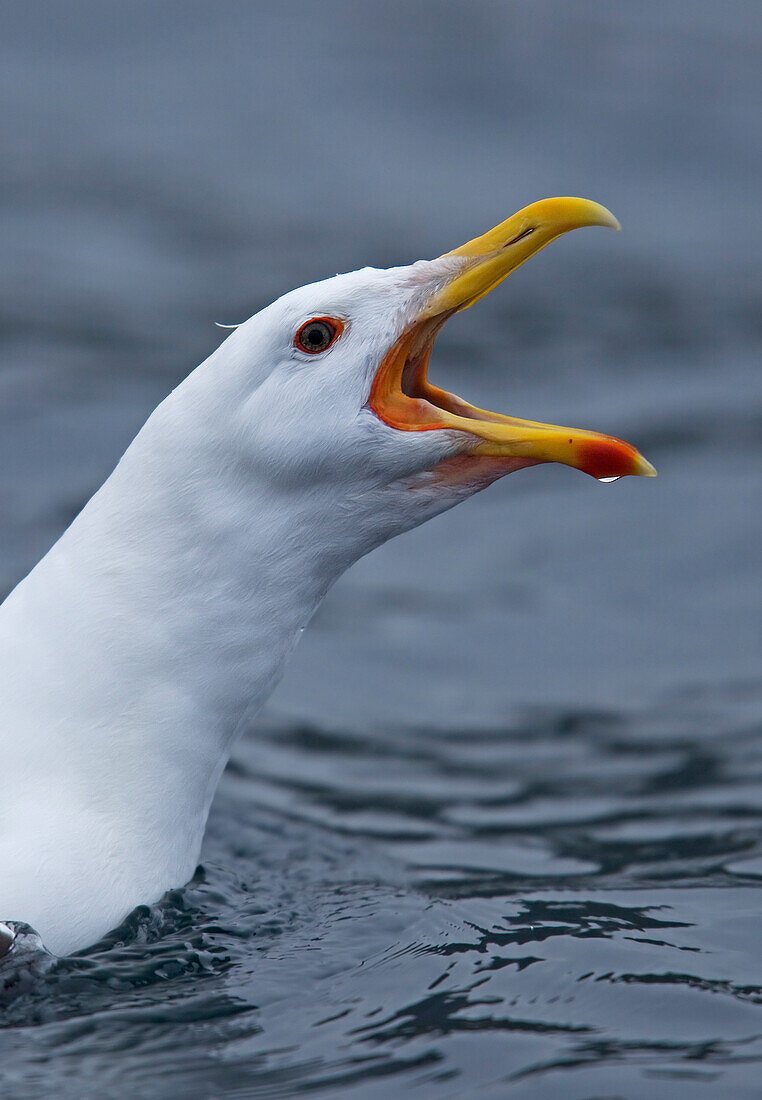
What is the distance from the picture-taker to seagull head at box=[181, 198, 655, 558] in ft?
15.7

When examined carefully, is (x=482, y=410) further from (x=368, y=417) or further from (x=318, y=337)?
(x=318, y=337)

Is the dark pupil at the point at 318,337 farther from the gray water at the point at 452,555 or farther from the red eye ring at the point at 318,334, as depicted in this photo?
the gray water at the point at 452,555

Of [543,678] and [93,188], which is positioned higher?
[93,188]

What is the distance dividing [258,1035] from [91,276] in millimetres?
7952

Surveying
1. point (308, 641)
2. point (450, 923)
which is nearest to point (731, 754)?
point (308, 641)

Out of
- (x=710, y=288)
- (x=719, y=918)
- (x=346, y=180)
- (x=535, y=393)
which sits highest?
(x=346, y=180)

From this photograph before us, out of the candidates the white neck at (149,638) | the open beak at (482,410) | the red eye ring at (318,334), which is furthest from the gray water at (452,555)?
the red eye ring at (318,334)

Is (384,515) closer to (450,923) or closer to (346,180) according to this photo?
(450,923)

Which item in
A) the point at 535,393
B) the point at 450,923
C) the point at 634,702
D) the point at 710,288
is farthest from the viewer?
the point at 710,288

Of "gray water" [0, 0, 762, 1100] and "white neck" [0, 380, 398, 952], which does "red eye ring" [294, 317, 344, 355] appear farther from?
"gray water" [0, 0, 762, 1100]

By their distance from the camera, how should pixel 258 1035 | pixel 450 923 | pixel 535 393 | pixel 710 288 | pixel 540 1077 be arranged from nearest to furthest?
pixel 540 1077 → pixel 258 1035 → pixel 450 923 → pixel 535 393 → pixel 710 288

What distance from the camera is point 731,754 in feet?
26.6

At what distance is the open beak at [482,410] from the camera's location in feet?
15.9

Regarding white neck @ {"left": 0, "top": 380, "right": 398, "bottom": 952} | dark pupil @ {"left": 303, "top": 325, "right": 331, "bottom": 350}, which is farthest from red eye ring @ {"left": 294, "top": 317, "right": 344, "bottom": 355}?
white neck @ {"left": 0, "top": 380, "right": 398, "bottom": 952}
